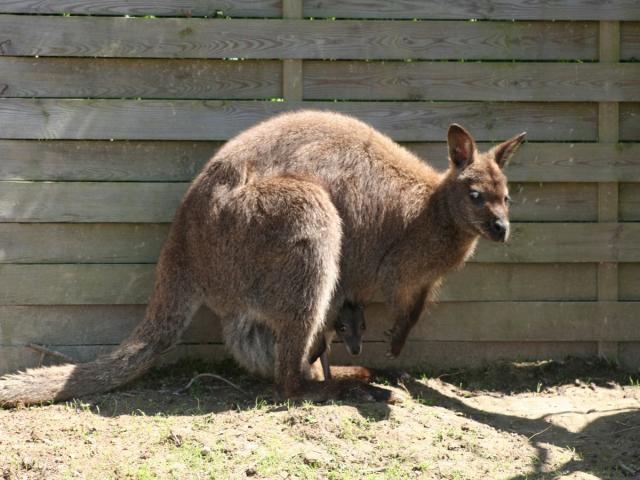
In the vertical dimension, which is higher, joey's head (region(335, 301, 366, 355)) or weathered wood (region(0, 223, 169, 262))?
weathered wood (region(0, 223, 169, 262))

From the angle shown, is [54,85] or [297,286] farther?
[54,85]

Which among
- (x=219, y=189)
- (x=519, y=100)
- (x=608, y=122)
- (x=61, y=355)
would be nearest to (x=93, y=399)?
(x=61, y=355)

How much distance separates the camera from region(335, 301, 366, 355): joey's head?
6.63 meters

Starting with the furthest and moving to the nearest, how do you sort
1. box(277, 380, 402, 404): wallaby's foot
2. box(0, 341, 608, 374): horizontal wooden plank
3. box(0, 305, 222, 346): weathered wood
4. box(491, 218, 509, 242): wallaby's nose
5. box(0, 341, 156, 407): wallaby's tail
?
box(0, 341, 608, 374): horizontal wooden plank
box(0, 305, 222, 346): weathered wood
box(491, 218, 509, 242): wallaby's nose
box(277, 380, 402, 404): wallaby's foot
box(0, 341, 156, 407): wallaby's tail

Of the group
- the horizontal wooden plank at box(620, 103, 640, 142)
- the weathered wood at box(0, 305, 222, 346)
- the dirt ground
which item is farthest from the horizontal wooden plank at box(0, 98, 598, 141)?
the dirt ground

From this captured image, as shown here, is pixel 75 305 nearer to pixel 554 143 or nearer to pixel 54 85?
pixel 54 85

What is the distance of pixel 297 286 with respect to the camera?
5973 mm

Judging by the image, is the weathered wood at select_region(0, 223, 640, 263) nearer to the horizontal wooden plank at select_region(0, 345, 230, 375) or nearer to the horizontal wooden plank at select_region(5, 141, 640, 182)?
the horizontal wooden plank at select_region(5, 141, 640, 182)

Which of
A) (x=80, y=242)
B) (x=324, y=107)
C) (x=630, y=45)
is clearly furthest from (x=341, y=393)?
(x=630, y=45)

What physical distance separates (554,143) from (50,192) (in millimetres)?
4128

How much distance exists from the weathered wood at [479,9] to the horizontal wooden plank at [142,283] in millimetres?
2060

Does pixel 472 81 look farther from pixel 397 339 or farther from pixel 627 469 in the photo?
pixel 627 469

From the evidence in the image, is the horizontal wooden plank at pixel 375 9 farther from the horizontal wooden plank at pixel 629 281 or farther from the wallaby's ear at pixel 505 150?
the horizontal wooden plank at pixel 629 281

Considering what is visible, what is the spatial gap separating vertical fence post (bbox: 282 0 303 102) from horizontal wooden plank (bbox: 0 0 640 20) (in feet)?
0.26
